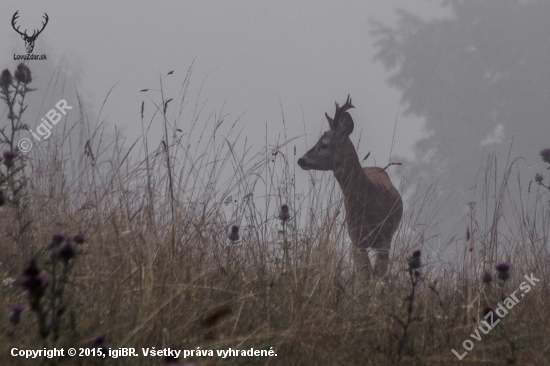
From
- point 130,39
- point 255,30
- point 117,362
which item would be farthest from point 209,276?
point 255,30

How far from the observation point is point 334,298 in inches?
125

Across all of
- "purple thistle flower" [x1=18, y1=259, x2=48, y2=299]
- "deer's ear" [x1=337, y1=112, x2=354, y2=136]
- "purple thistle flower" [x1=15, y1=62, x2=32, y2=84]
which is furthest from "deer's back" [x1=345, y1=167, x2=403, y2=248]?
"purple thistle flower" [x1=18, y1=259, x2=48, y2=299]

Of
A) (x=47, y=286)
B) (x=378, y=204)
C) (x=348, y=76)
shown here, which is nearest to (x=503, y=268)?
(x=47, y=286)

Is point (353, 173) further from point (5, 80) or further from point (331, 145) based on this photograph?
point (5, 80)

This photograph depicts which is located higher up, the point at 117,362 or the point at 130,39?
the point at 130,39

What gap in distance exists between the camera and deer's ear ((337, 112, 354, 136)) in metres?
7.15

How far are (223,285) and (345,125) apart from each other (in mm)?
4351

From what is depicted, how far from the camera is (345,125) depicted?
7215 millimetres

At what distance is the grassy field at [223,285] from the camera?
2.22 meters

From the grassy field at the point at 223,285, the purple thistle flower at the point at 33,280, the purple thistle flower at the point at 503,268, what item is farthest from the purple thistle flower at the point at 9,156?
the purple thistle flower at the point at 503,268

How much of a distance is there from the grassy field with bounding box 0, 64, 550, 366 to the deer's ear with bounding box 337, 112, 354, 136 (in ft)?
8.55

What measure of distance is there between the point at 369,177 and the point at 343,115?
927mm

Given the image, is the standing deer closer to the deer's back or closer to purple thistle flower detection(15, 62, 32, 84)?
A: the deer's back

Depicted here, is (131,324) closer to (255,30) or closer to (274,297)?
(274,297)
